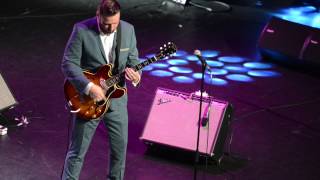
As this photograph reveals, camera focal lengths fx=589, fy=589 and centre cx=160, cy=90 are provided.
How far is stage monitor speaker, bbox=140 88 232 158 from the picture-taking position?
254 inches

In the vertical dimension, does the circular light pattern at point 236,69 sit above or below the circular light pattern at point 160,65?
below

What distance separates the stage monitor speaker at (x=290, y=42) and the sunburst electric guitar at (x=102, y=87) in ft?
15.6

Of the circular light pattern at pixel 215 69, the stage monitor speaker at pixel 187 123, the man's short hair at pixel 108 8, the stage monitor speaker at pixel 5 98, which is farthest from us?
the circular light pattern at pixel 215 69

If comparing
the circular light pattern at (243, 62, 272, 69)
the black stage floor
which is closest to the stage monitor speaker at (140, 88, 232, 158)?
the black stage floor

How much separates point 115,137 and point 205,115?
5.00 feet

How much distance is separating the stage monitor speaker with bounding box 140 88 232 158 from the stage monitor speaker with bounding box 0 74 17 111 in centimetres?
169

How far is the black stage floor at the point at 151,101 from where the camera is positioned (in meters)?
6.50

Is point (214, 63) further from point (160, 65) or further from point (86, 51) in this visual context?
point (86, 51)

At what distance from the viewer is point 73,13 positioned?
1127 cm

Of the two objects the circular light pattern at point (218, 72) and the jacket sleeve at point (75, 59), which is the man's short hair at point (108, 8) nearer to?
the jacket sleeve at point (75, 59)

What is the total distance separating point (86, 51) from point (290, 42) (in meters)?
5.35

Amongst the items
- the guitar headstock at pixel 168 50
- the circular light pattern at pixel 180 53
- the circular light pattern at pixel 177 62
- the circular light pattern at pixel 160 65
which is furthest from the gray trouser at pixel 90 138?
the circular light pattern at pixel 180 53

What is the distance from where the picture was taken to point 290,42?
31.1ft

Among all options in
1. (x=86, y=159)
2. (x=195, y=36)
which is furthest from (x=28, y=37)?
(x=86, y=159)
